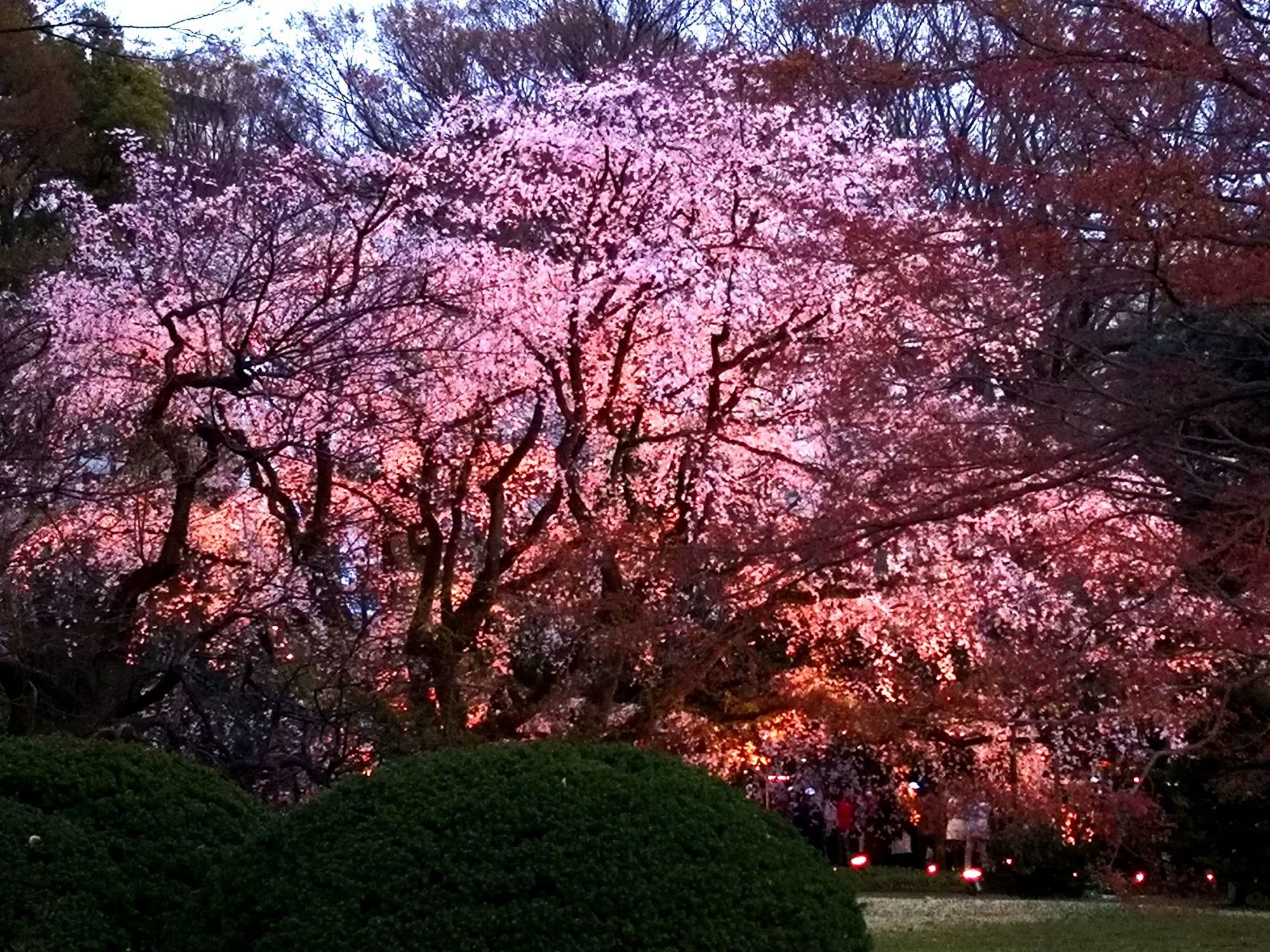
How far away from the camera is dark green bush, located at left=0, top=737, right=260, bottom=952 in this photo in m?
5.59

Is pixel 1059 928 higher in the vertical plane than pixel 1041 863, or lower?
lower

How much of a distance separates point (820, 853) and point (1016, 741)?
6805 millimetres

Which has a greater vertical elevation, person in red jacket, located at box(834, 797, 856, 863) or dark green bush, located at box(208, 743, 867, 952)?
person in red jacket, located at box(834, 797, 856, 863)

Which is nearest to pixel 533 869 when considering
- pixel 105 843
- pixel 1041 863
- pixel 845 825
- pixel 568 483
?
pixel 105 843

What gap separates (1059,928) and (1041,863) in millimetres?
4662

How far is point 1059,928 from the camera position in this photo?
531 inches

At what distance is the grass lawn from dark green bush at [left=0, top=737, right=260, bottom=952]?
6.68m

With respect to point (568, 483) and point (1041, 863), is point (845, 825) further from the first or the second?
point (568, 483)

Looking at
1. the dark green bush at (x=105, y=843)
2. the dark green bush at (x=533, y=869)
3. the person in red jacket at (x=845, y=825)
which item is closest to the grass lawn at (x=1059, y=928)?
the person in red jacket at (x=845, y=825)

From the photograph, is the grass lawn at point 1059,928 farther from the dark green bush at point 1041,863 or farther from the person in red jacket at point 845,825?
the person in red jacket at point 845,825

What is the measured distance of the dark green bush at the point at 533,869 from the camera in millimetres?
4590

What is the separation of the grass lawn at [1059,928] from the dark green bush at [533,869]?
693cm

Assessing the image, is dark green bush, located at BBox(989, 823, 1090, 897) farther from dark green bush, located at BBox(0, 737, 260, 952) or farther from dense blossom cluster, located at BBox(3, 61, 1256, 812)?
dark green bush, located at BBox(0, 737, 260, 952)

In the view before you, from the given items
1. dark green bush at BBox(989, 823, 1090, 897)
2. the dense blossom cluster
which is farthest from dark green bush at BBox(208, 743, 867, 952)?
dark green bush at BBox(989, 823, 1090, 897)
